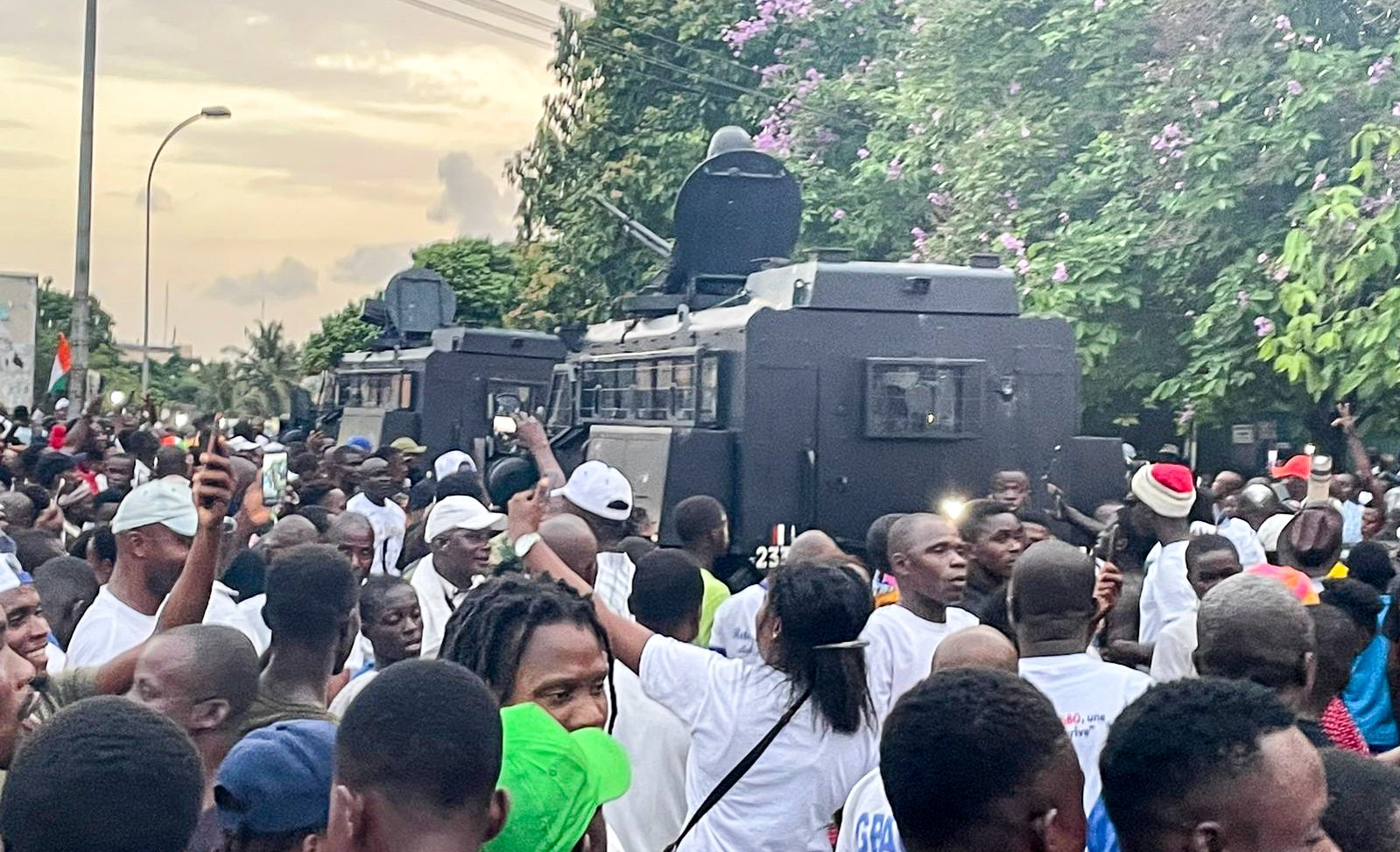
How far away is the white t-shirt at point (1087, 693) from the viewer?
435 centimetres

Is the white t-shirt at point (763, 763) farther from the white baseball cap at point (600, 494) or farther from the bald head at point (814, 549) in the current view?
the white baseball cap at point (600, 494)

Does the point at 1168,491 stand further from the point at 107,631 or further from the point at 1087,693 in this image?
the point at 107,631

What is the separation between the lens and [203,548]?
4.77 m

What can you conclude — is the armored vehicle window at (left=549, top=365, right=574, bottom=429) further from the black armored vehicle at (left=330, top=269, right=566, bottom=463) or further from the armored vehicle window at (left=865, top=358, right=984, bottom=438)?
the armored vehicle window at (left=865, top=358, right=984, bottom=438)

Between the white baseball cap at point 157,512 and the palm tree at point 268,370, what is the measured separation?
58941 millimetres

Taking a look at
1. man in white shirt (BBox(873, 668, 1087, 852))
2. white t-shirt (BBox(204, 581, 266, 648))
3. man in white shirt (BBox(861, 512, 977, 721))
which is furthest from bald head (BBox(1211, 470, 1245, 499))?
man in white shirt (BBox(873, 668, 1087, 852))

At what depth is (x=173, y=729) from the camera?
2.85 meters

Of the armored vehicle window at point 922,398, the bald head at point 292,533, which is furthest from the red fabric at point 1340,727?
the armored vehicle window at point 922,398

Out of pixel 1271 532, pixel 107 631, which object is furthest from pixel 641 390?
pixel 107 631

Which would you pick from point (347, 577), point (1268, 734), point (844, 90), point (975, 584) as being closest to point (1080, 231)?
point (844, 90)

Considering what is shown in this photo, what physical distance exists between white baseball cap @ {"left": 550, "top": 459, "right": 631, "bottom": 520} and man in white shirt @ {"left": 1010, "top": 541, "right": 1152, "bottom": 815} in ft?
9.81

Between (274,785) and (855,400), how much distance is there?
31.3ft

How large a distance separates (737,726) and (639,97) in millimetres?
26135

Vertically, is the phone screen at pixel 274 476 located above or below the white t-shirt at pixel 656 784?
above
